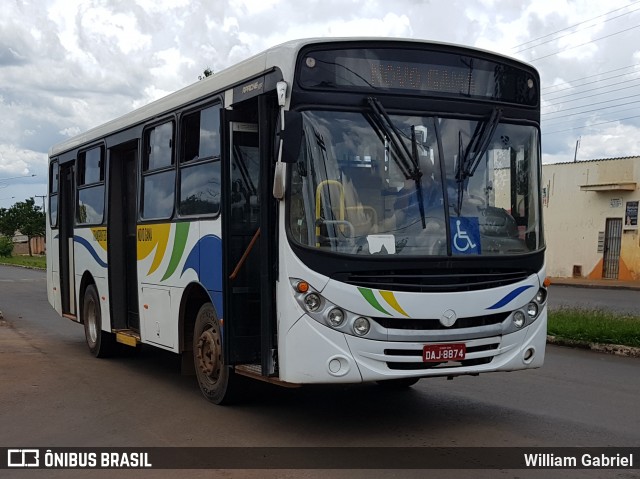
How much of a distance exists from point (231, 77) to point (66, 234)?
265 inches

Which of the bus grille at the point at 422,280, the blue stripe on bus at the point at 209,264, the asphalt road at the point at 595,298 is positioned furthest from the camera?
the asphalt road at the point at 595,298

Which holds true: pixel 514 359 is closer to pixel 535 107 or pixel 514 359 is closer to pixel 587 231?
pixel 535 107

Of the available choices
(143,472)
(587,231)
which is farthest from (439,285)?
(587,231)

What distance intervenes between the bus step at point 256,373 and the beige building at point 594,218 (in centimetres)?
2713

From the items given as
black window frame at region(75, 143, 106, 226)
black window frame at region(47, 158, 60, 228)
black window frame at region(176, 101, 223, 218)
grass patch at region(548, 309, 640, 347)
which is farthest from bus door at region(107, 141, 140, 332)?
grass patch at region(548, 309, 640, 347)

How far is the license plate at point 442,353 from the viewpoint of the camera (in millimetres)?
6770

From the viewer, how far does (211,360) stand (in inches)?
327

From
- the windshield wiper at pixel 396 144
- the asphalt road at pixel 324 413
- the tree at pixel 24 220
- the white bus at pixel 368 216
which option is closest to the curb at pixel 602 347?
the asphalt road at pixel 324 413

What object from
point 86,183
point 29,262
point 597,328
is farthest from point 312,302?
point 29,262

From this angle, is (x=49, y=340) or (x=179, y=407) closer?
(x=179, y=407)

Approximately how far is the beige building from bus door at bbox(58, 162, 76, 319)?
946 inches

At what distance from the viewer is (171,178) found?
920cm

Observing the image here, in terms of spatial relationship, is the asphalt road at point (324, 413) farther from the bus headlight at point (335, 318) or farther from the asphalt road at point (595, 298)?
the asphalt road at point (595, 298)

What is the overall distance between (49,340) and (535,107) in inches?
389
